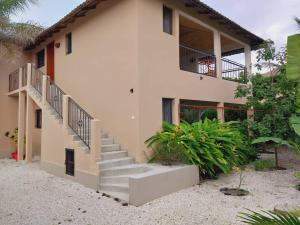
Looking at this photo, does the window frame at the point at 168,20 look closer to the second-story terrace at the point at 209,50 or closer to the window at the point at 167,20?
the window at the point at 167,20

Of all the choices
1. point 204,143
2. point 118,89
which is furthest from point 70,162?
point 204,143

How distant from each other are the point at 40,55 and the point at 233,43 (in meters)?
11.5

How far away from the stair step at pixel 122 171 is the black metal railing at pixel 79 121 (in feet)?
3.72

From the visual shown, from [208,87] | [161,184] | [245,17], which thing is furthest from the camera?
[245,17]

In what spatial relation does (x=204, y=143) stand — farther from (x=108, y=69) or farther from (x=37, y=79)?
(x=37, y=79)

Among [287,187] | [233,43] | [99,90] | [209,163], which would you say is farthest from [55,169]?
[233,43]

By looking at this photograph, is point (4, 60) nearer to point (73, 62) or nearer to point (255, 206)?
point (73, 62)

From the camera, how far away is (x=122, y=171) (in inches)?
323

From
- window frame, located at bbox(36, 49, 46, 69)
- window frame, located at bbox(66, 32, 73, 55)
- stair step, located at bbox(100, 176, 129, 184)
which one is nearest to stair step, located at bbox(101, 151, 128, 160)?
stair step, located at bbox(100, 176, 129, 184)

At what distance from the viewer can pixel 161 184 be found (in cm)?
731

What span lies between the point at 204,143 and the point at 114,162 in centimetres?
302

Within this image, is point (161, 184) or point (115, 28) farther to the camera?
point (115, 28)

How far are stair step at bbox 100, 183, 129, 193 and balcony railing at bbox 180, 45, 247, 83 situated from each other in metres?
7.38

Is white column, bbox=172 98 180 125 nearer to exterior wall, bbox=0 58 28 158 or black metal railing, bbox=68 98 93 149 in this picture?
black metal railing, bbox=68 98 93 149
